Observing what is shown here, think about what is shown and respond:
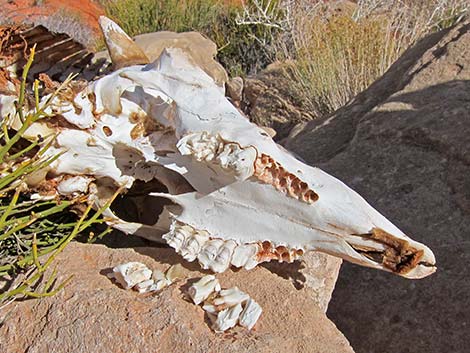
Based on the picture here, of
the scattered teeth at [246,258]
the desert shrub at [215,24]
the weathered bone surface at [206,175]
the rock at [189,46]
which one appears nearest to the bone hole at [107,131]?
the weathered bone surface at [206,175]

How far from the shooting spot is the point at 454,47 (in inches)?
140

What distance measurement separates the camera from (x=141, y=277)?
2146 millimetres

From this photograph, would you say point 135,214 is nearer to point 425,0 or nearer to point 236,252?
point 236,252

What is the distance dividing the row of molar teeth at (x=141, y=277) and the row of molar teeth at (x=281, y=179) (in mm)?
374

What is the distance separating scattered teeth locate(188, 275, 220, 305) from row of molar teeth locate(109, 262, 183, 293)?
99 millimetres

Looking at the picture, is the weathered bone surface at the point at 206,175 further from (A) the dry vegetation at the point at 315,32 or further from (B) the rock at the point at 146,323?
(A) the dry vegetation at the point at 315,32

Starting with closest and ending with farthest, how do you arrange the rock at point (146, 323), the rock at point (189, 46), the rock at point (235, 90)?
the rock at point (146, 323), the rock at point (189, 46), the rock at point (235, 90)

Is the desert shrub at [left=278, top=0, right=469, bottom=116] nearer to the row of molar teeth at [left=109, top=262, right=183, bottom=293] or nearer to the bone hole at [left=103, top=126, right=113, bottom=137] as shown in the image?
the bone hole at [left=103, top=126, right=113, bottom=137]

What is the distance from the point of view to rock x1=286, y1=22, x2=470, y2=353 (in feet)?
8.19

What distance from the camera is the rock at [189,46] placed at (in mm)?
5058

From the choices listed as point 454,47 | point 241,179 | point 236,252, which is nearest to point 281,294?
point 236,252

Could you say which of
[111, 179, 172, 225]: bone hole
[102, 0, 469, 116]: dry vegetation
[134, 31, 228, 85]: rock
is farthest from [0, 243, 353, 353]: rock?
[102, 0, 469, 116]: dry vegetation

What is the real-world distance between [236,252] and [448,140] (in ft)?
4.14

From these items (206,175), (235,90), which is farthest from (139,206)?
(235,90)
